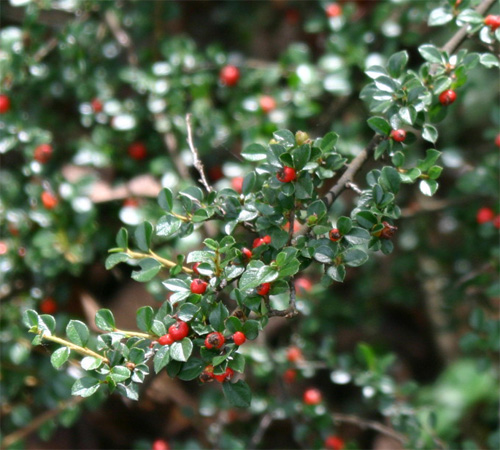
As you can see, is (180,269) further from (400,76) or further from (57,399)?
(57,399)

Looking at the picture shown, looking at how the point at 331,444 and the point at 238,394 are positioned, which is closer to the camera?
the point at 238,394

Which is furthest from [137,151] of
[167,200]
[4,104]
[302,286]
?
[167,200]

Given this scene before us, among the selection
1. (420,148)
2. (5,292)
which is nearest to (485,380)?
(420,148)

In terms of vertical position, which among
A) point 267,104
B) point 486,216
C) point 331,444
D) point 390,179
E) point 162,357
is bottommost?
point 331,444

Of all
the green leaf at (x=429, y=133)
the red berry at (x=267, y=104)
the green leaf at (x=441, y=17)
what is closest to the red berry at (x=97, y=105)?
the red berry at (x=267, y=104)

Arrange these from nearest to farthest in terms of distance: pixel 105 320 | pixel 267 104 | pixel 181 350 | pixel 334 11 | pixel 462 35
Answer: pixel 181 350, pixel 105 320, pixel 462 35, pixel 267 104, pixel 334 11

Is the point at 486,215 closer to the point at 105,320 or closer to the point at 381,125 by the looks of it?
the point at 381,125

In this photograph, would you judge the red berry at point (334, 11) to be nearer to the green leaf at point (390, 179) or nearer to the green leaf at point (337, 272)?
the green leaf at point (390, 179)
